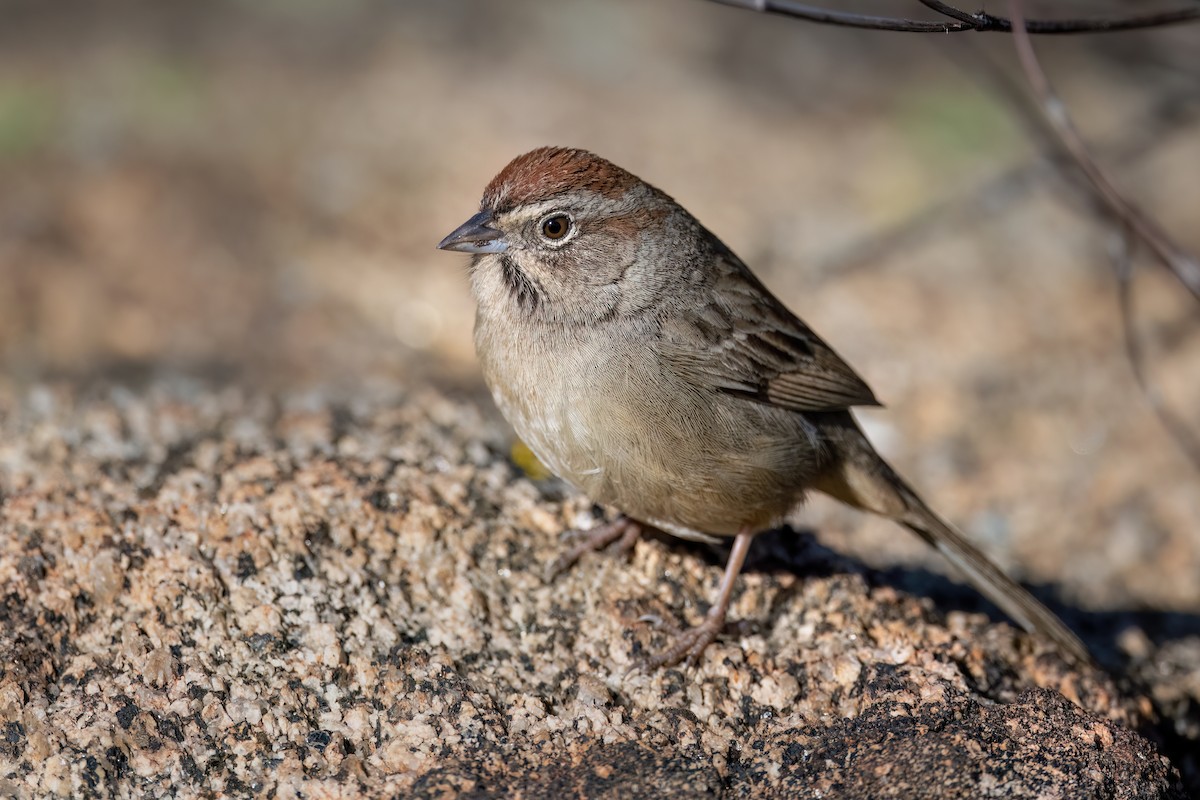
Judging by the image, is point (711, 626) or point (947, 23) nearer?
point (947, 23)

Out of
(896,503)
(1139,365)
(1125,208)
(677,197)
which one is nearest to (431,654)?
(896,503)

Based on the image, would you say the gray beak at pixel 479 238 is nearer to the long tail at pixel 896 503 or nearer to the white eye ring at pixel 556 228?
the white eye ring at pixel 556 228

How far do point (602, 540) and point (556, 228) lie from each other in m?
1.14

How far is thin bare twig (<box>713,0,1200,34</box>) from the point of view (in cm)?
335

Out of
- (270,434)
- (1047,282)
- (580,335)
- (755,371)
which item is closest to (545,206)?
(580,335)

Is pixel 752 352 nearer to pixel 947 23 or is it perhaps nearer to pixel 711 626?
pixel 711 626

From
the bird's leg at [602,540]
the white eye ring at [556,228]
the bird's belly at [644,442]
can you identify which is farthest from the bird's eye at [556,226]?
the bird's leg at [602,540]

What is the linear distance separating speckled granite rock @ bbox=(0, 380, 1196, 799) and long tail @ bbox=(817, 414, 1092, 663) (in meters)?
0.15

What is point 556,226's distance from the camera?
13.9 ft

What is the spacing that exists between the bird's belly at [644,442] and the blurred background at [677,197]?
129cm

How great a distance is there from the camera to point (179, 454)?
466 centimetres

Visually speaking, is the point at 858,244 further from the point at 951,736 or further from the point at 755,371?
the point at 951,736

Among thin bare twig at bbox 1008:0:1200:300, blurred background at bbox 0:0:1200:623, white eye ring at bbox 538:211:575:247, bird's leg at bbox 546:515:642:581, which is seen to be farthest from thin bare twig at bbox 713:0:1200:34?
blurred background at bbox 0:0:1200:623

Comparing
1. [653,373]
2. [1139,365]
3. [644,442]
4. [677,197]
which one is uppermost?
[677,197]
